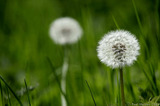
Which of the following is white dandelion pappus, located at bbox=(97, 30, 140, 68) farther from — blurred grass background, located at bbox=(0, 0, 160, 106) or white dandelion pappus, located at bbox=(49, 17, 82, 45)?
white dandelion pappus, located at bbox=(49, 17, 82, 45)

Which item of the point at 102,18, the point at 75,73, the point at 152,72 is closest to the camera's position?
the point at 152,72

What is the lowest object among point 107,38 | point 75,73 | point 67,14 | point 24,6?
point 75,73

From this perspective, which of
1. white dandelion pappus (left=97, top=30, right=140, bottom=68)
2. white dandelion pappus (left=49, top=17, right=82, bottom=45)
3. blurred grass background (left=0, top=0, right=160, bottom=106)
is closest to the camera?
white dandelion pappus (left=97, top=30, right=140, bottom=68)

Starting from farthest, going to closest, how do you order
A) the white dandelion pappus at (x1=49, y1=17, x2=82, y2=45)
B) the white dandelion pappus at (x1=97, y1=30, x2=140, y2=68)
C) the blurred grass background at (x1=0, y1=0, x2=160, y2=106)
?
the white dandelion pappus at (x1=49, y1=17, x2=82, y2=45)
the blurred grass background at (x1=0, y1=0, x2=160, y2=106)
the white dandelion pappus at (x1=97, y1=30, x2=140, y2=68)

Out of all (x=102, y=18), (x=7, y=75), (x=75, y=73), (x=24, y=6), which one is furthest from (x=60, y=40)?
(x=24, y=6)

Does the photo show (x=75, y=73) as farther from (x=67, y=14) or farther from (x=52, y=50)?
(x=67, y=14)

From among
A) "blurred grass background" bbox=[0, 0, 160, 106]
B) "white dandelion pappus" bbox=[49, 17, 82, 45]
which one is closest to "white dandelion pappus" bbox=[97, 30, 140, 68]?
"blurred grass background" bbox=[0, 0, 160, 106]
